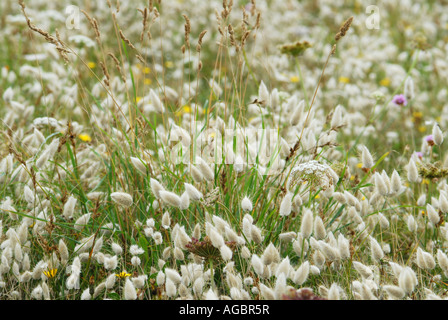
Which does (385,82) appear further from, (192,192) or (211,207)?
(192,192)

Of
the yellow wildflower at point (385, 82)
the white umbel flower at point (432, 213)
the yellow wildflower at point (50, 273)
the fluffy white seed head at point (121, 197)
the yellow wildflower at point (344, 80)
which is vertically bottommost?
the yellow wildflower at point (50, 273)

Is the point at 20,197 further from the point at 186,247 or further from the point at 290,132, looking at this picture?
the point at 290,132

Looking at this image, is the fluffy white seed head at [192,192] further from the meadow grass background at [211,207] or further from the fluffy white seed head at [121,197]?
the fluffy white seed head at [121,197]

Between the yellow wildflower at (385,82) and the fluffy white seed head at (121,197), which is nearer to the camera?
the fluffy white seed head at (121,197)

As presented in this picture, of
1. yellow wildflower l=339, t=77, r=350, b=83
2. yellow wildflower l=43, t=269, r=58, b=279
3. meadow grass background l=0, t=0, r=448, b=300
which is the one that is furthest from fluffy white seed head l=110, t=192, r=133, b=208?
yellow wildflower l=339, t=77, r=350, b=83

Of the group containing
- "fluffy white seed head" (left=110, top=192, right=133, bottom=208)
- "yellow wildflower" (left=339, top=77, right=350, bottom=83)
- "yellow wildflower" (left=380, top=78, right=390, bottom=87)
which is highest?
"yellow wildflower" (left=380, top=78, right=390, bottom=87)

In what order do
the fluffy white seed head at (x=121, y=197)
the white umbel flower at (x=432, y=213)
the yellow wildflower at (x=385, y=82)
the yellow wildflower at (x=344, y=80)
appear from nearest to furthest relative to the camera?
the fluffy white seed head at (x=121, y=197) → the white umbel flower at (x=432, y=213) → the yellow wildflower at (x=344, y=80) → the yellow wildflower at (x=385, y=82)

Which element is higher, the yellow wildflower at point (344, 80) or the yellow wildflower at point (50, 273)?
the yellow wildflower at point (344, 80)

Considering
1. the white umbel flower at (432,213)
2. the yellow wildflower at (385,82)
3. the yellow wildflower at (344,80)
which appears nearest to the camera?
the white umbel flower at (432,213)

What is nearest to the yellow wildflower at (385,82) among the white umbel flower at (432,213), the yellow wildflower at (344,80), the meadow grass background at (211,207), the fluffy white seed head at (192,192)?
the yellow wildflower at (344,80)

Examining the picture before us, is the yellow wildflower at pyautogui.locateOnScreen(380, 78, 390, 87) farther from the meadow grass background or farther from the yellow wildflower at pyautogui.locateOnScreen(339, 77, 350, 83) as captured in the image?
the meadow grass background

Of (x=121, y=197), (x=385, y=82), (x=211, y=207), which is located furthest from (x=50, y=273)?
(x=385, y=82)
